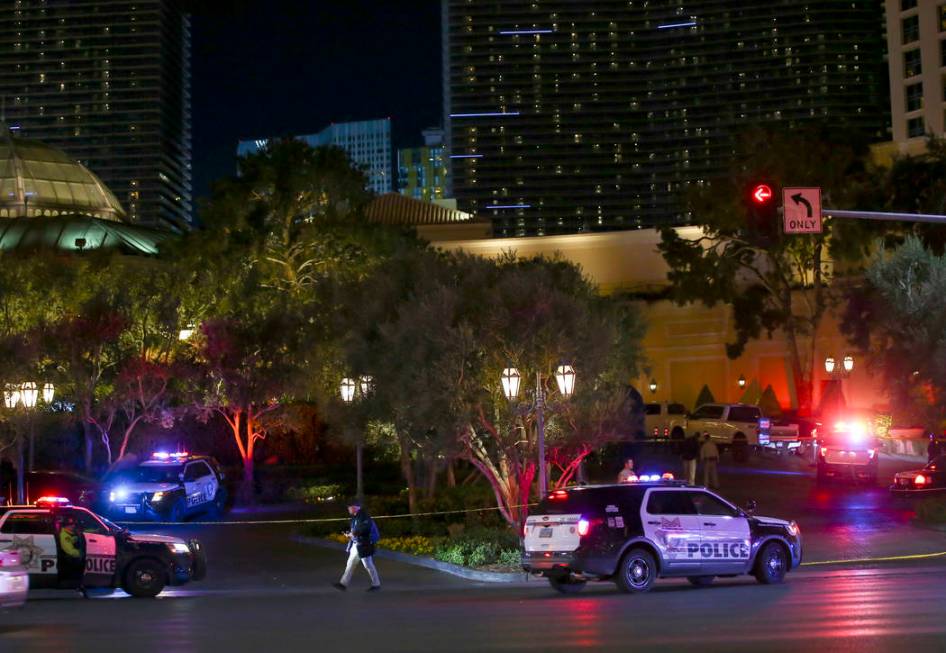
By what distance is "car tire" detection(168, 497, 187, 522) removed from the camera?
31.5m

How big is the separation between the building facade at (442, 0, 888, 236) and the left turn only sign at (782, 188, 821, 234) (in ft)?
472

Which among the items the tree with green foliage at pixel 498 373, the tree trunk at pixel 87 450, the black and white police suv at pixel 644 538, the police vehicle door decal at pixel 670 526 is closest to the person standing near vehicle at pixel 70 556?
the black and white police suv at pixel 644 538

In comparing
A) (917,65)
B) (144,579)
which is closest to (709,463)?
(144,579)

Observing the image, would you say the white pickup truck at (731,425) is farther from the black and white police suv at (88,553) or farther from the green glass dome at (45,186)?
the green glass dome at (45,186)

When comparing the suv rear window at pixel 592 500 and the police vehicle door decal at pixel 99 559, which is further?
the police vehicle door decal at pixel 99 559

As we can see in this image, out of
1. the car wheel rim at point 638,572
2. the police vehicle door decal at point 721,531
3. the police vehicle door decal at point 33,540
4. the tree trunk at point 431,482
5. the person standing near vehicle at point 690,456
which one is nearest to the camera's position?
the car wheel rim at point 638,572

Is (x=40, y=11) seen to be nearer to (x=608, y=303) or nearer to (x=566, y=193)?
(x=566, y=193)

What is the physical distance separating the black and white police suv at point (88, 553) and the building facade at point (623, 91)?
147 metres

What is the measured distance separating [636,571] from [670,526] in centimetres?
82

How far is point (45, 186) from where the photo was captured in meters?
90.3

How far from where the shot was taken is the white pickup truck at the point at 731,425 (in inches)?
1909

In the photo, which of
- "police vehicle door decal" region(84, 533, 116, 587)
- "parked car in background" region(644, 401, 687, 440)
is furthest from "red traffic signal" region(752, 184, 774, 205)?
"parked car in background" region(644, 401, 687, 440)

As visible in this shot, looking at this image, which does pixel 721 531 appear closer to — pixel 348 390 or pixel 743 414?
pixel 348 390

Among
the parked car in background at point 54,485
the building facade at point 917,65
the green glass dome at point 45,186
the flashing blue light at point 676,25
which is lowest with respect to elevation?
the parked car in background at point 54,485
